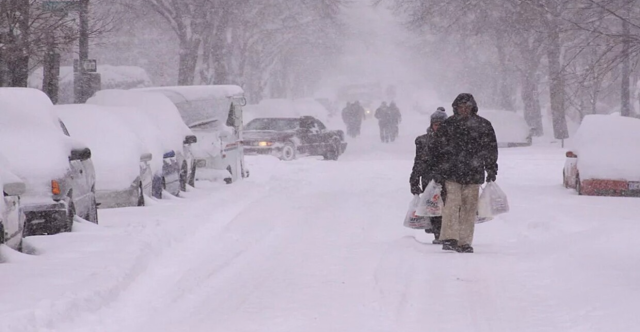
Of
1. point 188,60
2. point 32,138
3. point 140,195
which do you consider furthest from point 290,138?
point 32,138

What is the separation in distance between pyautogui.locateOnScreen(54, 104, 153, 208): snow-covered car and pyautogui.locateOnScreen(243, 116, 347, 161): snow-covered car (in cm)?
1604

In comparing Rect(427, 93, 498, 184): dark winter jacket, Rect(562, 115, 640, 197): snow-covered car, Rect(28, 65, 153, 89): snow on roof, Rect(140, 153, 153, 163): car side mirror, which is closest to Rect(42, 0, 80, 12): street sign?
Rect(140, 153, 153, 163): car side mirror

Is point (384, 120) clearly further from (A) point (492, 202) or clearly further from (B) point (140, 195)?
(A) point (492, 202)

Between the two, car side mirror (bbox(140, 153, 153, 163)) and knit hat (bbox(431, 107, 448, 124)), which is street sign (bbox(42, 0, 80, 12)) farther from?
knit hat (bbox(431, 107, 448, 124))

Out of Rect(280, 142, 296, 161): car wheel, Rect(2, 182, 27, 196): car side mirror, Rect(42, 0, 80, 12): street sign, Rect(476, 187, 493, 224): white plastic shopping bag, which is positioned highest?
Rect(42, 0, 80, 12): street sign

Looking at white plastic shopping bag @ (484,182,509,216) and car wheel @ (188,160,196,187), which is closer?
white plastic shopping bag @ (484,182,509,216)

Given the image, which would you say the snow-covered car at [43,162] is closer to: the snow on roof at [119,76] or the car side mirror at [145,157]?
the car side mirror at [145,157]

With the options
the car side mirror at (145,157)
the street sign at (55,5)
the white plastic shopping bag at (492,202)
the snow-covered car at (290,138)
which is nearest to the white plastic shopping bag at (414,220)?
the white plastic shopping bag at (492,202)

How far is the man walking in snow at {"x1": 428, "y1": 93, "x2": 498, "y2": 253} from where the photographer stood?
10727mm

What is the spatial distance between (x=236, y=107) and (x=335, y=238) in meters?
11.4

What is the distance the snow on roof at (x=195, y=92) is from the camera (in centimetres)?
2200

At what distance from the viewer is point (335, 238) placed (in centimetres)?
1241

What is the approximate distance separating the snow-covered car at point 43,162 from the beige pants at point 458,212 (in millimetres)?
4183

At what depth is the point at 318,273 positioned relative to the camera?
31.1ft
